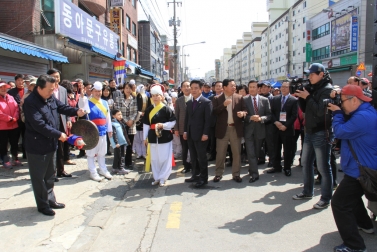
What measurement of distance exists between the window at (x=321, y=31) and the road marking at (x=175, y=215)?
38.8 meters

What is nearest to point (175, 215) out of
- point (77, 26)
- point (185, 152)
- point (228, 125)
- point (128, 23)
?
point (228, 125)

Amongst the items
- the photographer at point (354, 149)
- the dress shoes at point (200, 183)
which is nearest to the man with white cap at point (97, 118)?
the dress shoes at point (200, 183)

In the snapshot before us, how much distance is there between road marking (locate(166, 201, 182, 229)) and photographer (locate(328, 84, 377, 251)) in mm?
1925

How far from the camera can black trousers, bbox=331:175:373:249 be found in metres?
3.14

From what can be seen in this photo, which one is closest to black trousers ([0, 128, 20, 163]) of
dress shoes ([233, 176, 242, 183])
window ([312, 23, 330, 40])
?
dress shoes ([233, 176, 242, 183])

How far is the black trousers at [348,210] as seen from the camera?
3.14 metres

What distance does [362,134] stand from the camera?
3.13m

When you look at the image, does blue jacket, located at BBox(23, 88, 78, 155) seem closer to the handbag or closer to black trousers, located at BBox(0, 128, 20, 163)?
black trousers, located at BBox(0, 128, 20, 163)

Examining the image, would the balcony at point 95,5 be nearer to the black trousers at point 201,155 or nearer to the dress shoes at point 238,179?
the black trousers at point 201,155

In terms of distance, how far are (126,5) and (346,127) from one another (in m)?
25.3

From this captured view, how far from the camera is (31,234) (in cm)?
363

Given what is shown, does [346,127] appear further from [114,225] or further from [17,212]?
[17,212]

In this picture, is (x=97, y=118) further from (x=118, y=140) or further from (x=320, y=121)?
(x=320, y=121)

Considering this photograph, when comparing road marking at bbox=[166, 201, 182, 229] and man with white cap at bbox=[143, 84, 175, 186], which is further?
man with white cap at bbox=[143, 84, 175, 186]
